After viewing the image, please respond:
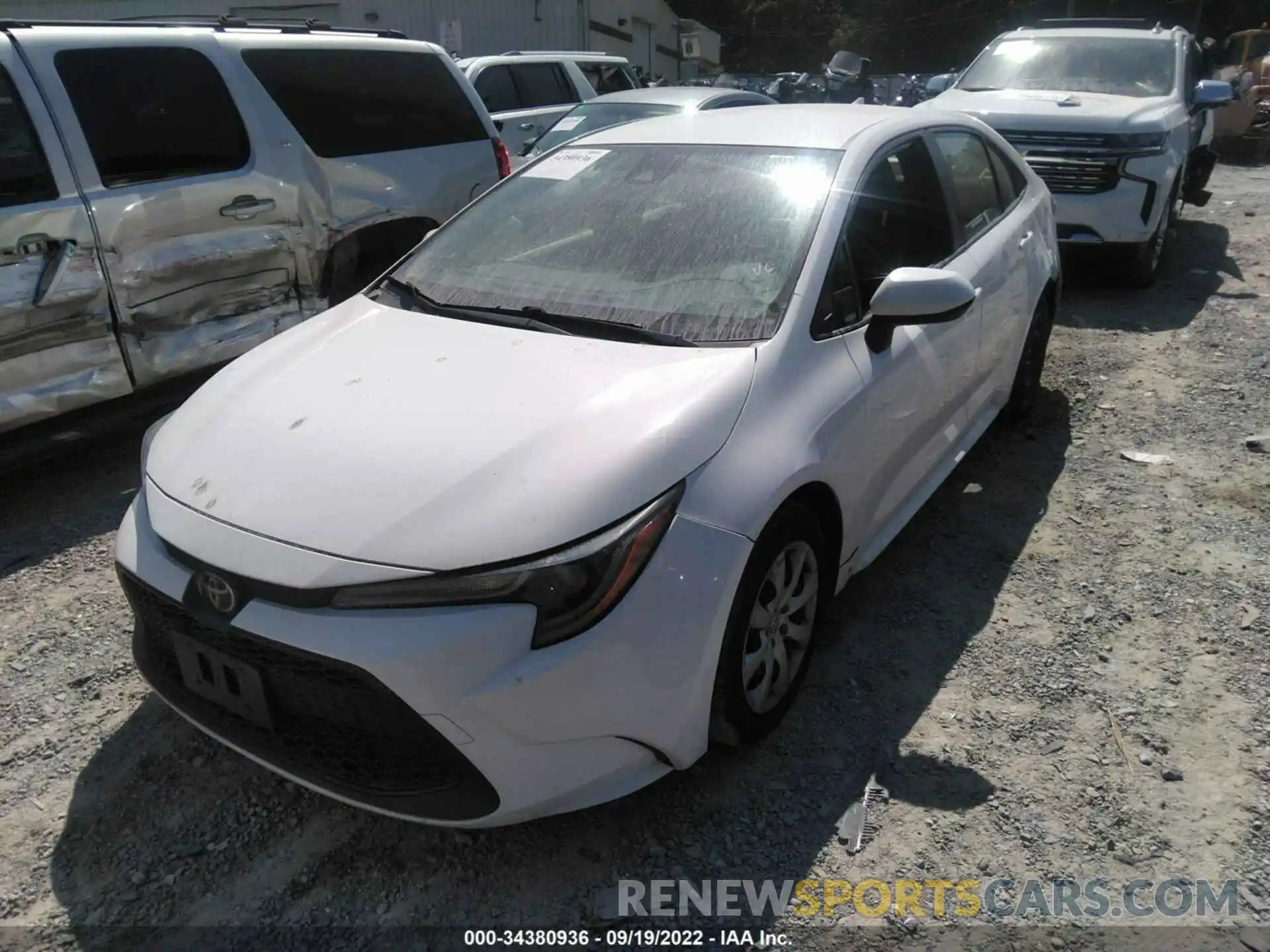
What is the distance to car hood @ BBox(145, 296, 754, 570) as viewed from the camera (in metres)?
2.10

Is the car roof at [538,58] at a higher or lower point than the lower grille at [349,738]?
higher

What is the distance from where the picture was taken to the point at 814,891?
2.29m

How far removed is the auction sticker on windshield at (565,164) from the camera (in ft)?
11.6

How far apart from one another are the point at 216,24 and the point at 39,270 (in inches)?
70.9

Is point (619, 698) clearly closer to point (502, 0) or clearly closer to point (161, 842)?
point (161, 842)

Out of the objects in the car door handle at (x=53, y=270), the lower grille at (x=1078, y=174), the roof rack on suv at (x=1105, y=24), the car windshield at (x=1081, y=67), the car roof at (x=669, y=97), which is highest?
the roof rack on suv at (x=1105, y=24)

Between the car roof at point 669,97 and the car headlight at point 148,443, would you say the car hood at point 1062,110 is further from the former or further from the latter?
the car headlight at point 148,443

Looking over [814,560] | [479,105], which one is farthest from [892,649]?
[479,105]

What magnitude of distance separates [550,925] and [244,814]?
2.87 ft

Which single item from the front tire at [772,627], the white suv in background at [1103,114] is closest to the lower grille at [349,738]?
the front tire at [772,627]

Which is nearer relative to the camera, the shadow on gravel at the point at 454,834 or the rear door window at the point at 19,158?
the shadow on gravel at the point at 454,834

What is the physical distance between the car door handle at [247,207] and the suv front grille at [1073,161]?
5.22 metres

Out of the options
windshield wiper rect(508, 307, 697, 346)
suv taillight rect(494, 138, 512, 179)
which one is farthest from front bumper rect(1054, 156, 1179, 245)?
windshield wiper rect(508, 307, 697, 346)

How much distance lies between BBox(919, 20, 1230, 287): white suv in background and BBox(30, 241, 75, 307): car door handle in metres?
4.82
